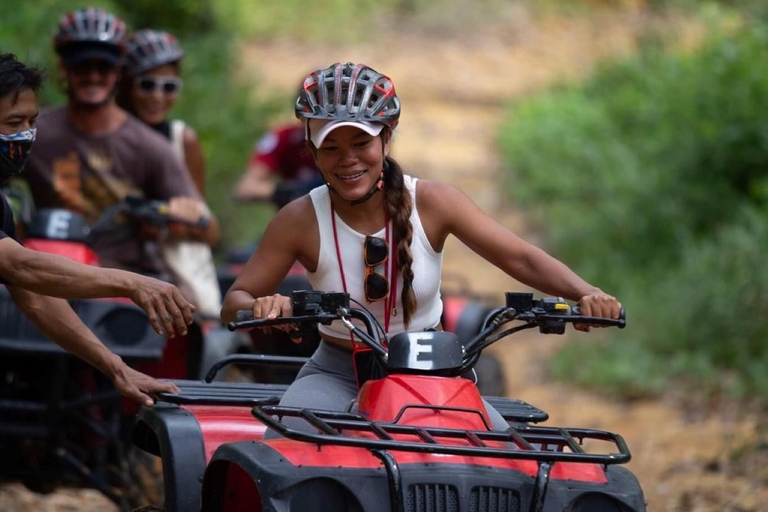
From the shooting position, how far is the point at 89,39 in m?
7.28

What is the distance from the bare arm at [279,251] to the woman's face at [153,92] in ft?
12.6

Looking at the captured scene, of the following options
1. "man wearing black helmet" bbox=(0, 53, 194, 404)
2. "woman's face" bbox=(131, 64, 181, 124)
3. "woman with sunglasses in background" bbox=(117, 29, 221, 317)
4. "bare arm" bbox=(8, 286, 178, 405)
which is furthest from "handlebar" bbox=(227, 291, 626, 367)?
"woman's face" bbox=(131, 64, 181, 124)

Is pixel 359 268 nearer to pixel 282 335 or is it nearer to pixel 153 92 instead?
pixel 282 335

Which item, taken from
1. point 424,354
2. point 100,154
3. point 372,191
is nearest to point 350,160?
point 372,191

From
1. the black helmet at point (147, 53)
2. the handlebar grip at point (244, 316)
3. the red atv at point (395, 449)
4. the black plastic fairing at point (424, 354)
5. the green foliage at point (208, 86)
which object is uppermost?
the green foliage at point (208, 86)

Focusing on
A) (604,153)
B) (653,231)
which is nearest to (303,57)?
(604,153)

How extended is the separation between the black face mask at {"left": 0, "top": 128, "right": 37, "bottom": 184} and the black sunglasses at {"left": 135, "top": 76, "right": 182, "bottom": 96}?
3.58 m

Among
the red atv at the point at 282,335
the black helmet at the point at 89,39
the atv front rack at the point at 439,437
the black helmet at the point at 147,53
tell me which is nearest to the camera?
the atv front rack at the point at 439,437

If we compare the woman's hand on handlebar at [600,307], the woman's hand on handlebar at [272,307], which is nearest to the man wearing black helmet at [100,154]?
the woman's hand on handlebar at [272,307]

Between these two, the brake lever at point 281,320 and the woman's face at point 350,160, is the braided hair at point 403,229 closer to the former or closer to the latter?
the woman's face at point 350,160

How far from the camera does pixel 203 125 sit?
522 inches

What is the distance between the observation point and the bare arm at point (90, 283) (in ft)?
13.2

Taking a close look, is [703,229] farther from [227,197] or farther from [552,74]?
[552,74]

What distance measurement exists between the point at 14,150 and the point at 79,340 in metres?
0.67
